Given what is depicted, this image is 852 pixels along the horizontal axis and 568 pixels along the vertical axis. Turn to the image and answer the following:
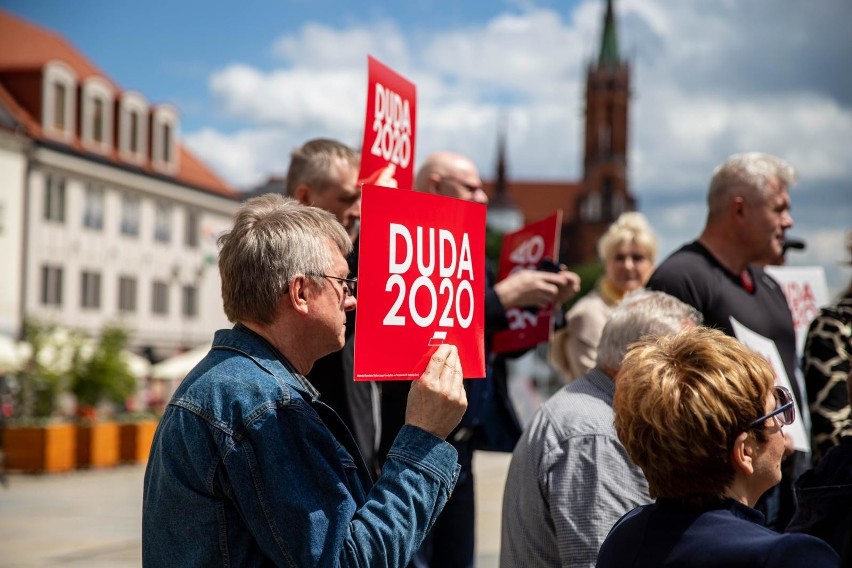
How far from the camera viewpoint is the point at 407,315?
2828 mm

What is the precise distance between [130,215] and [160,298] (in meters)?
4.38

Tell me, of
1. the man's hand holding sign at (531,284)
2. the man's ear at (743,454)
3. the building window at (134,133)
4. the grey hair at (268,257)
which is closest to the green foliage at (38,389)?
the man's hand holding sign at (531,284)

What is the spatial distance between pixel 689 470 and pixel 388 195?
0.91m

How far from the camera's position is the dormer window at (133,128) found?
4725 cm

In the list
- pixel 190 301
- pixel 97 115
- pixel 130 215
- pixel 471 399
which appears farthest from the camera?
pixel 190 301

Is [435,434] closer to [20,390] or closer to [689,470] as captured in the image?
[689,470]

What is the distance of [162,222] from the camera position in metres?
49.8

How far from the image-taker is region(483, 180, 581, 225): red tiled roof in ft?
477

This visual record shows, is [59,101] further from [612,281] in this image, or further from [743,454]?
[743,454]

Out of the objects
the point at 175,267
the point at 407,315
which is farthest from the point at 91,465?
the point at 175,267

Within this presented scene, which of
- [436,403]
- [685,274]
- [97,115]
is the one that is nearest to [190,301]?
[97,115]

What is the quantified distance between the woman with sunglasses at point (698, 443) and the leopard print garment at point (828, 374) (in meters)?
1.99

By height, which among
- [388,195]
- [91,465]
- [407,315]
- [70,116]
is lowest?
[91,465]

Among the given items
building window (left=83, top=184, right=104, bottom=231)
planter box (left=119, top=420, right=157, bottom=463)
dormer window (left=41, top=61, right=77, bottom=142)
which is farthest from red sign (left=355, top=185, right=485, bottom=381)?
building window (left=83, top=184, right=104, bottom=231)
